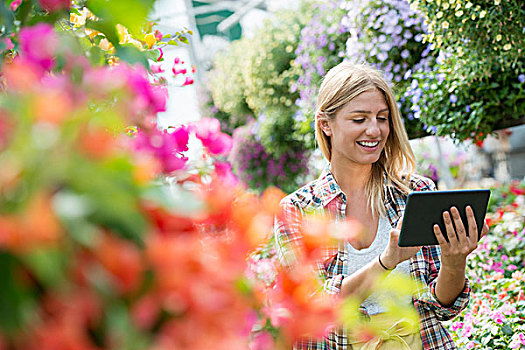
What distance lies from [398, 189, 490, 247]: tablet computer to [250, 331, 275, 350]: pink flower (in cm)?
103

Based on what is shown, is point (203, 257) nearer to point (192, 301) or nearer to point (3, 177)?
point (192, 301)

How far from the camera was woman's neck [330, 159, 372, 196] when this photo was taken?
78.3 inches

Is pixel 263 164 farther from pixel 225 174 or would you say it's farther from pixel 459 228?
pixel 225 174

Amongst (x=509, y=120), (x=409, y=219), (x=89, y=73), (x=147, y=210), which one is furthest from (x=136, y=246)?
(x=509, y=120)

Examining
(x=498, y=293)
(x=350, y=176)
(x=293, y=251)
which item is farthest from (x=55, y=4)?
(x=498, y=293)

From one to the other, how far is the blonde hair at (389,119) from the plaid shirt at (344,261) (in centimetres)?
4

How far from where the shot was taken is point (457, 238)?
61.9 inches

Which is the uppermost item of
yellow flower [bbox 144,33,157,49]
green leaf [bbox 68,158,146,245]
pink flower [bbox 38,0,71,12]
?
pink flower [bbox 38,0,71,12]

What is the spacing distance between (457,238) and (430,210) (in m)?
0.12

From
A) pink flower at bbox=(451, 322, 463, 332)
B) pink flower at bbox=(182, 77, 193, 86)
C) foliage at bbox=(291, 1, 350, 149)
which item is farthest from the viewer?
foliage at bbox=(291, 1, 350, 149)

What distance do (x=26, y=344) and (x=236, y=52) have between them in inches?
377

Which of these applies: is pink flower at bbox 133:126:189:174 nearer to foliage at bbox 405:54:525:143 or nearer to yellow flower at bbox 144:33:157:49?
yellow flower at bbox 144:33:157:49

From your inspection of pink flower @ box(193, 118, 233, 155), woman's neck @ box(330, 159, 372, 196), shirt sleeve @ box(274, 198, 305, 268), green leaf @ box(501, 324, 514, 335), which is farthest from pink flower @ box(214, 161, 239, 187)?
green leaf @ box(501, 324, 514, 335)

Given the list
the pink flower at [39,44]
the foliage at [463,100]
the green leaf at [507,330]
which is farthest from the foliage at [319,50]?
the pink flower at [39,44]
